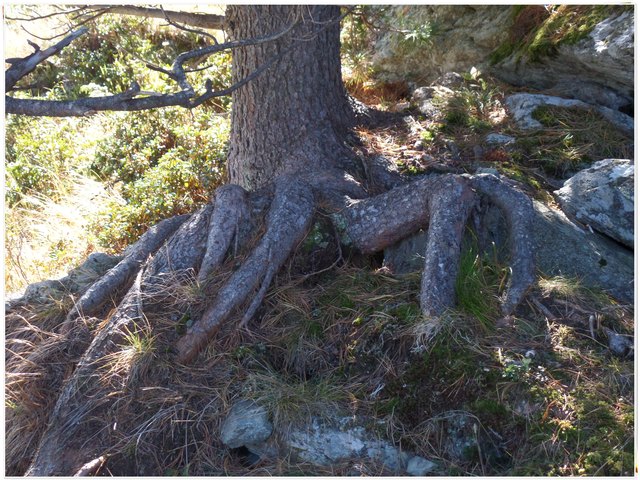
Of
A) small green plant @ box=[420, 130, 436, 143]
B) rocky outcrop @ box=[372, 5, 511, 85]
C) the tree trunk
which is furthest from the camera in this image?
rocky outcrop @ box=[372, 5, 511, 85]

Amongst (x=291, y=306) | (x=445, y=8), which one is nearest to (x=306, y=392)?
(x=291, y=306)

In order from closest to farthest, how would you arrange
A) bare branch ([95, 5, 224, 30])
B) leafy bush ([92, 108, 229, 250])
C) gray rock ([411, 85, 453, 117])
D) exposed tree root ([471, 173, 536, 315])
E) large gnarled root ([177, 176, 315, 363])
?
1. exposed tree root ([471, 173, 536, 315])
2. large gnarled root ([177, 176, 315, 363])
3. bare branch ([95, 5, 224, 30])
4. gray rock ([411, 85, 453, 117])
5. leafy bush ([92, 108, 229, 250])

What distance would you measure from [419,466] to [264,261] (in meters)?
1.60

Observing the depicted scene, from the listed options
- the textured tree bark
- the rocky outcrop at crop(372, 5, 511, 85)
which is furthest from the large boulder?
the textured tree bark

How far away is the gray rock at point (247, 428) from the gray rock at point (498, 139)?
10.8ft

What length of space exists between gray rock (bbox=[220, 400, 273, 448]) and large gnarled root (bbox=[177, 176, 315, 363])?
1.78ft

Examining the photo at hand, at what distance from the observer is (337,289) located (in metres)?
4.08

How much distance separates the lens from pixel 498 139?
5559 millimetres

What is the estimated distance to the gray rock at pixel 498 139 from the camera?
5512 millimetres

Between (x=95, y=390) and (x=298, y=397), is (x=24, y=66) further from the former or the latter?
(x=298, y=397)

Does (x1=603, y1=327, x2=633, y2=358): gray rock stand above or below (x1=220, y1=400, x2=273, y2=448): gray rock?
above

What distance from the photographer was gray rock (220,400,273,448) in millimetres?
3387

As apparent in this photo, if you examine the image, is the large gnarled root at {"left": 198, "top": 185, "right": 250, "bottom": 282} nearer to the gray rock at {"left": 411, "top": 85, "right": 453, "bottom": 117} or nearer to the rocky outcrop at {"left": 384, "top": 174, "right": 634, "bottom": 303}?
the rocky outcrop at {"left": 384, "top": 174, "right": 634, "bottom": 303}

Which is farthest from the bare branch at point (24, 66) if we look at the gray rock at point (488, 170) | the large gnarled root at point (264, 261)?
the gray rock at point (488, 170)
